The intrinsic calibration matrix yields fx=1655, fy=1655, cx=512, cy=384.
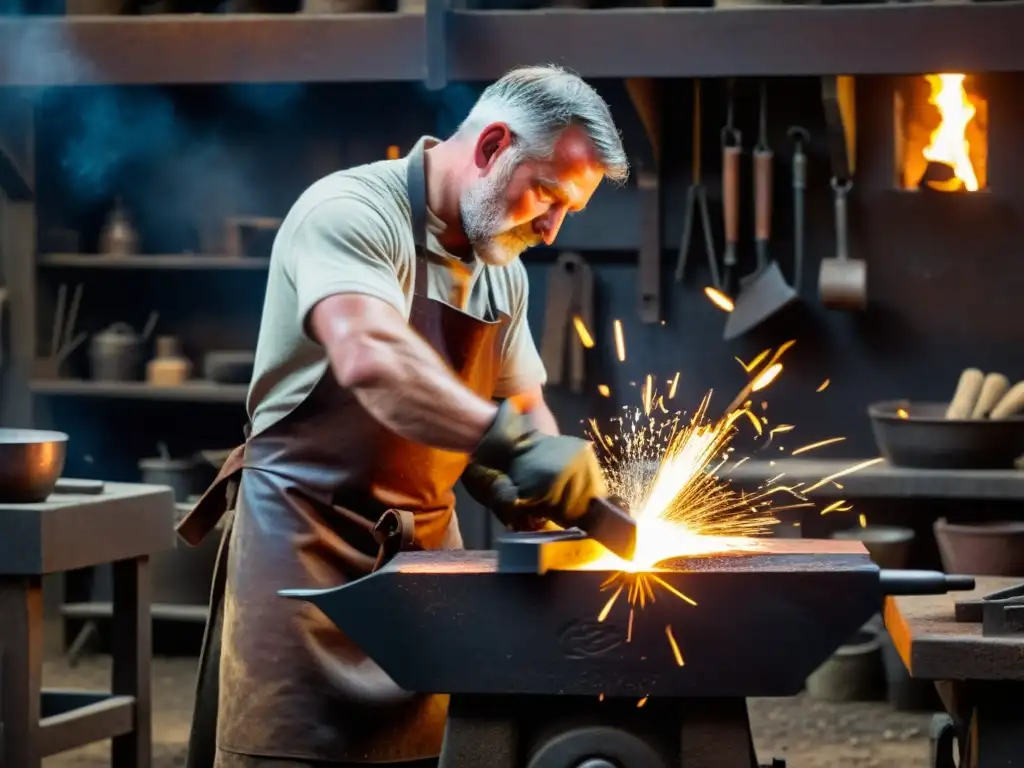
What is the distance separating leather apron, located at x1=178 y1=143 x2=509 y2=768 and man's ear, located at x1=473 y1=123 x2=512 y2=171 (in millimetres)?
140

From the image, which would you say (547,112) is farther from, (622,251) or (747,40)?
(622,251)

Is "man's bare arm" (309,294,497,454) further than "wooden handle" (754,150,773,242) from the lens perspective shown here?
No

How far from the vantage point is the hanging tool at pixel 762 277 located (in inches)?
221

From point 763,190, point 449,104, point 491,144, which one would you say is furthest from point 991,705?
point 449,104

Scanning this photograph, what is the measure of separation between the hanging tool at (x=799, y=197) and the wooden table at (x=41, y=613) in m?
2.38

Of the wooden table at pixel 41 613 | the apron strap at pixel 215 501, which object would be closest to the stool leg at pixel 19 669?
the wooden table at pixel 41 613

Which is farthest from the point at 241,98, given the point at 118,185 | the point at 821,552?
the point at 821,552

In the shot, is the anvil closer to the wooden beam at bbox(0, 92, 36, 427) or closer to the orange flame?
the orange flame

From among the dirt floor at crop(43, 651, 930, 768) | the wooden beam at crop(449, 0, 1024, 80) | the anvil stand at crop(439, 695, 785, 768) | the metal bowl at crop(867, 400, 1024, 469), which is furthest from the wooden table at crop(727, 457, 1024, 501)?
the anvil stand at crop(439, 695, 785, 768)

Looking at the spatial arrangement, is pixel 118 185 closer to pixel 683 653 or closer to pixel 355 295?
pixel 355 295

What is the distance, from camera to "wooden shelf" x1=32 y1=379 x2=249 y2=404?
6012mm

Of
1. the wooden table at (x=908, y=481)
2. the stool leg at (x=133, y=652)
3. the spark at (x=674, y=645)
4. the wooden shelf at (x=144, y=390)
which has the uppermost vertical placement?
the wooden shelf at (x=144, y=390)

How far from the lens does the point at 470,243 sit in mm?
2865

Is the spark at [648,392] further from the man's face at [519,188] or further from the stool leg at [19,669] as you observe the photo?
the man's face at [519,188]
